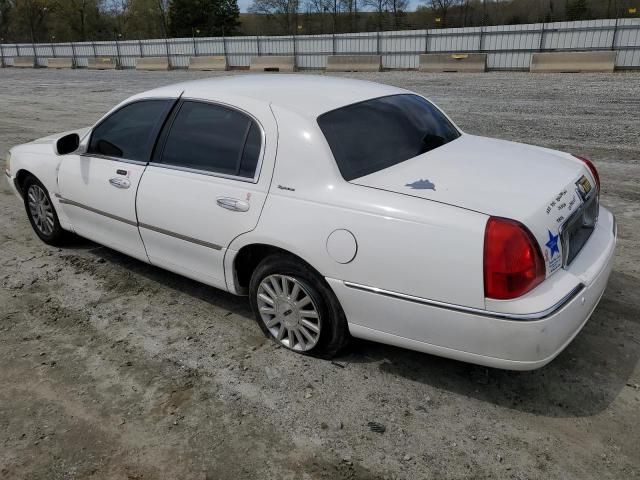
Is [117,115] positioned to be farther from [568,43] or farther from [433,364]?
[568,43]

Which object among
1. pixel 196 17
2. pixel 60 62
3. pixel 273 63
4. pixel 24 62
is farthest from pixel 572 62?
pixel 196 17

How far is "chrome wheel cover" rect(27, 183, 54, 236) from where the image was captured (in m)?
5.09

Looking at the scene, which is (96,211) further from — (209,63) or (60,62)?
(60,62)

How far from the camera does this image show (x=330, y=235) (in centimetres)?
295

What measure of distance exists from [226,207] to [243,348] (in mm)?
919

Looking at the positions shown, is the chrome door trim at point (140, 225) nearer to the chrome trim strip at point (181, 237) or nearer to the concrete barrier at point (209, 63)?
the chrome trim strip at point (181, 237)

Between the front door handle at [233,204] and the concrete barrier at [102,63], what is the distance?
1466 inches

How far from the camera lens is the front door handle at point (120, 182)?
4.03m

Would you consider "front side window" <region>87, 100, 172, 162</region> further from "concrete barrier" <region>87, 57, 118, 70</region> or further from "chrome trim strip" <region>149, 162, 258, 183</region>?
"concrete barrier" <region>87, 57, 118, 70</region>

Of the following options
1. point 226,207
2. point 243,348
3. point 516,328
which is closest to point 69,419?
point 243,348

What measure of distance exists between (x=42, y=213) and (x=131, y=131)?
1.68m
